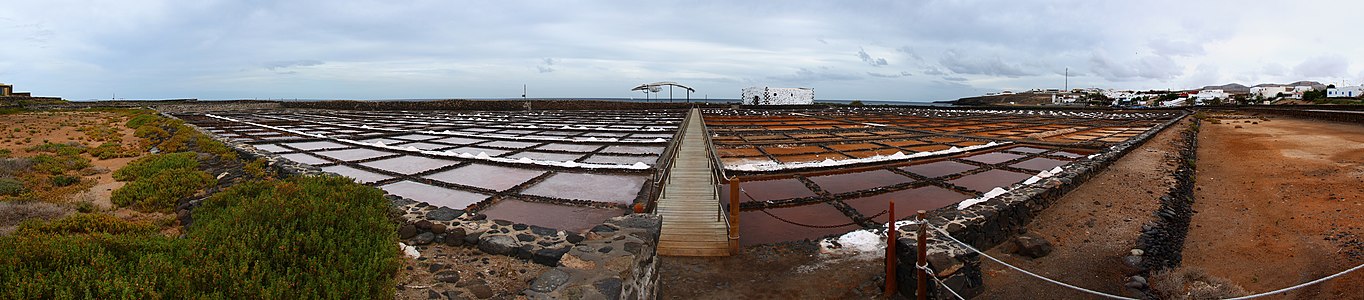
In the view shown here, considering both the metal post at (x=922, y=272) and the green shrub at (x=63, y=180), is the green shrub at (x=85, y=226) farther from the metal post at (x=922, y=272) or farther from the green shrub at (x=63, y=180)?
the metal post at (x=922, y=272)

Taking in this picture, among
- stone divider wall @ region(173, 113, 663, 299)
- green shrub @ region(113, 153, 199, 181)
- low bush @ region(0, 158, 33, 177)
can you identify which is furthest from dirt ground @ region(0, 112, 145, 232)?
stone divider wall @ region(173, 113, 663, 299)

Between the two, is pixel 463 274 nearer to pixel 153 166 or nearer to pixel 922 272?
pixel 922 272

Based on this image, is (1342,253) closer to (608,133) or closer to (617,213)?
(617,213)

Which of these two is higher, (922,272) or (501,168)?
(501,168)

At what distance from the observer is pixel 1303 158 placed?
39.9 ft

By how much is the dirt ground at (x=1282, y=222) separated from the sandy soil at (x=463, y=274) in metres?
5.89

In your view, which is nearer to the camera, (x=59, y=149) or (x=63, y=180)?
(x=63, y=180)

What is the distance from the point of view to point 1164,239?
637 centimetres

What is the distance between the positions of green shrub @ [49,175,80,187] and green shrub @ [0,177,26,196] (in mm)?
360

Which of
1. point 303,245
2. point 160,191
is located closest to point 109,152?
point 160,191

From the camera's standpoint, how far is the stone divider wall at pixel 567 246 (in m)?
3.43

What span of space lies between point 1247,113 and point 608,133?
4616 cm

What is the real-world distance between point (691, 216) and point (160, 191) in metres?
6.41

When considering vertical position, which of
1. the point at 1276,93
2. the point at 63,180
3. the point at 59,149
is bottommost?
the point at 63,180
